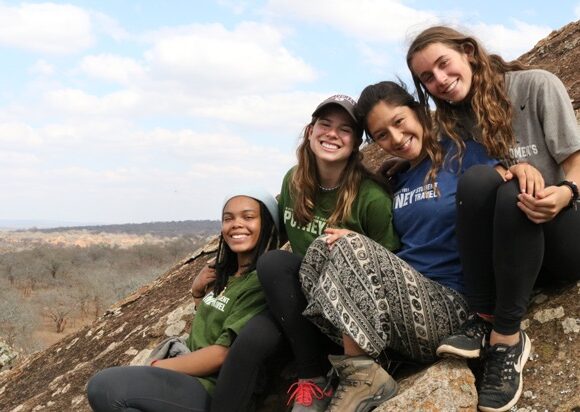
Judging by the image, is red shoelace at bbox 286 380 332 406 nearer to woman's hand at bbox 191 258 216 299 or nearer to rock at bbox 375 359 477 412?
rock at bbox 375 359 477 412

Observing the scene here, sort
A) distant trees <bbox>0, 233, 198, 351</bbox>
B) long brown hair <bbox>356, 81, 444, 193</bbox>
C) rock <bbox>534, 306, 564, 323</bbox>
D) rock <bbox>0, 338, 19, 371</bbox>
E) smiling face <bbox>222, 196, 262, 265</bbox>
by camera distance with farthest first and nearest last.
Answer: distant trees <bbox>0, 233, 198, 351</bbox> → rock <bbox>0, 338, 19, 371</bbox> → smiling face <bbox>222, 196, 262, 265</bbox> → long brown hair <bbox>356, 81, 444, 193</bbox> → rock <bbox>534, 306, 564, 323</bbox>

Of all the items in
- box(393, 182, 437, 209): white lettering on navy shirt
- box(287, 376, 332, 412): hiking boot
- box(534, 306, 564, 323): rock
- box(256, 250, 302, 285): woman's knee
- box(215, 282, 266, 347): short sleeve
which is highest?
box(393, 182, 437, 209): white lettering on navy shirt

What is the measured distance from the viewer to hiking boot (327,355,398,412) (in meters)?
2.29

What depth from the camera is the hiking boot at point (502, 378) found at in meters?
2.23

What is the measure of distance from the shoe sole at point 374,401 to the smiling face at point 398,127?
1.04 metres

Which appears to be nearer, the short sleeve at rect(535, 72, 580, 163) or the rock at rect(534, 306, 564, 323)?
the short sleeve at rect(535, 72, 580, 163)

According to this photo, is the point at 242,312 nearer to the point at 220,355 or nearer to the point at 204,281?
the point at 220,355

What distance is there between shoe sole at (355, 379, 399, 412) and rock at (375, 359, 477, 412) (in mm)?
28

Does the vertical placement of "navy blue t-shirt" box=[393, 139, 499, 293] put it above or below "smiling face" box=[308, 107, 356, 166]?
below

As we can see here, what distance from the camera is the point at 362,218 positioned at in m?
2.73

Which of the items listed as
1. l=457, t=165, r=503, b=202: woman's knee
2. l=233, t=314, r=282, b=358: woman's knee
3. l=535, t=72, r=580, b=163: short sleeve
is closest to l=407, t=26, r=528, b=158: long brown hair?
l=535, t=72, r=580, b=163: short sleeve

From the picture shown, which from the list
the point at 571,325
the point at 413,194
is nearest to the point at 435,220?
the point at 413,194

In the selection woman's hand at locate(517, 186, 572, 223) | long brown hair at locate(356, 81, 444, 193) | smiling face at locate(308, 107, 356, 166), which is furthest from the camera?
smiling face at locate(308, 107, 356, 166)

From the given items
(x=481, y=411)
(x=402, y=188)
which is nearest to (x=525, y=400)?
(x=481, y=411)
